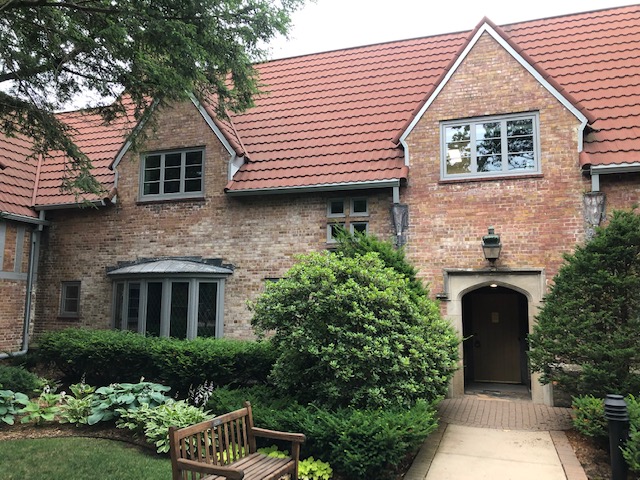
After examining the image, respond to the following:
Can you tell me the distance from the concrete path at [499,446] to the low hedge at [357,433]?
1.53ft

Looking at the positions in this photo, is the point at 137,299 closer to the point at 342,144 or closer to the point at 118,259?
the point at 118,259

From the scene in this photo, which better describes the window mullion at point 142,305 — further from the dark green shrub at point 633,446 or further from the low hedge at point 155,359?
the dark green shrub at point 633,446

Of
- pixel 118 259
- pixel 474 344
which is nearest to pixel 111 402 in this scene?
pixel 118 259

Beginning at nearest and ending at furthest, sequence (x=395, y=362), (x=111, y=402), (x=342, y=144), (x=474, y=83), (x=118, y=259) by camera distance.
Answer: (x=395, y=362) < (x=111, y=402) < (x=474, y=83) < (x=342, y=144) < (x=118, y=259)

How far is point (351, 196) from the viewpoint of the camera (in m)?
12.2

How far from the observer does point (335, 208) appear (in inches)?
487

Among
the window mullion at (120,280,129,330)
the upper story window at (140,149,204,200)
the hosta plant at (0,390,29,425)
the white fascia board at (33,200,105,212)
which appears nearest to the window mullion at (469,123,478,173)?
the upper story window at (140,149,204,200)

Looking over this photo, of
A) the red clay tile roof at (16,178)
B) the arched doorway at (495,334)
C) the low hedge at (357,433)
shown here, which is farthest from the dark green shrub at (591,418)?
the red clay tile roof at (16,178)

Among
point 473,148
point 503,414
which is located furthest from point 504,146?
point 503,414

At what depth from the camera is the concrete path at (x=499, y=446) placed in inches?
249

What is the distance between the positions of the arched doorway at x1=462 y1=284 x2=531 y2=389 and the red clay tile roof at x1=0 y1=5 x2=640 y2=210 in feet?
14.0

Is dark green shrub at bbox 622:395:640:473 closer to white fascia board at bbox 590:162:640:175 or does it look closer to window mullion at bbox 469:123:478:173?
white fascia board at bbox 590:162:640:175

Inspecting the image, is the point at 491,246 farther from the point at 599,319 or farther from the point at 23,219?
the point at 23,219

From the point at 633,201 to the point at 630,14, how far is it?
676 cm
